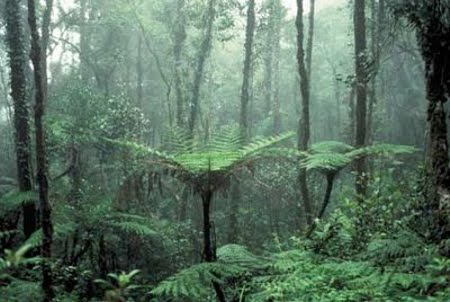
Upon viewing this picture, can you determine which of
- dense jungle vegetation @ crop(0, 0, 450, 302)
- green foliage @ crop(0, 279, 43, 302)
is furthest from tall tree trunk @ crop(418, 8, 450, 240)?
green foliage @ crop(0, 279, 43, 302)

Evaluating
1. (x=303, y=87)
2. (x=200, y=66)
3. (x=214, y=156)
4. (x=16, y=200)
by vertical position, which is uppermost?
(x=200, y=66)

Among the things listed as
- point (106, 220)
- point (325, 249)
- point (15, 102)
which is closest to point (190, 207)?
point (15, 102)

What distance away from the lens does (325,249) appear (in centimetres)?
617

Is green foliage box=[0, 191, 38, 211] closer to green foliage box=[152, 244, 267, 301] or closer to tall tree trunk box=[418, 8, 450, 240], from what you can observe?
green foliage box=[152, 244, 267, 301]

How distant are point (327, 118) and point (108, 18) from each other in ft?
69.9

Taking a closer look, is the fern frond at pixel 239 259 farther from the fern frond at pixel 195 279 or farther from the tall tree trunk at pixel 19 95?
the tall tree trunk at pixel 19 95

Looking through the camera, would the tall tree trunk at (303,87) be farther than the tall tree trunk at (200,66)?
No

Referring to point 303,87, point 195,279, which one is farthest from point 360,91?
point 195,279

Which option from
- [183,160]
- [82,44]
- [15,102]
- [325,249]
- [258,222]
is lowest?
[258,222]

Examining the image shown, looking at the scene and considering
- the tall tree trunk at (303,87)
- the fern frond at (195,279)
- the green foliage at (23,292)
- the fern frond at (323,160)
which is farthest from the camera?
the tall tree trunk at (303,87)

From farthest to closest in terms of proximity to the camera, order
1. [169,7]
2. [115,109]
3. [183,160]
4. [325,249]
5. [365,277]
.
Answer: [169,7] < [115,109] < [325,249] < [183,160] < [365,277]

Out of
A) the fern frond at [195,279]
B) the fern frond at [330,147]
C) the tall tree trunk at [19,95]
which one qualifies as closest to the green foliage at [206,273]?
the fern frond at [195,279]

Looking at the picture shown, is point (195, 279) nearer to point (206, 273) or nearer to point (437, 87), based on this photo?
point (206, 273)

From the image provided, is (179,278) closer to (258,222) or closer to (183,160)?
(183,160)
